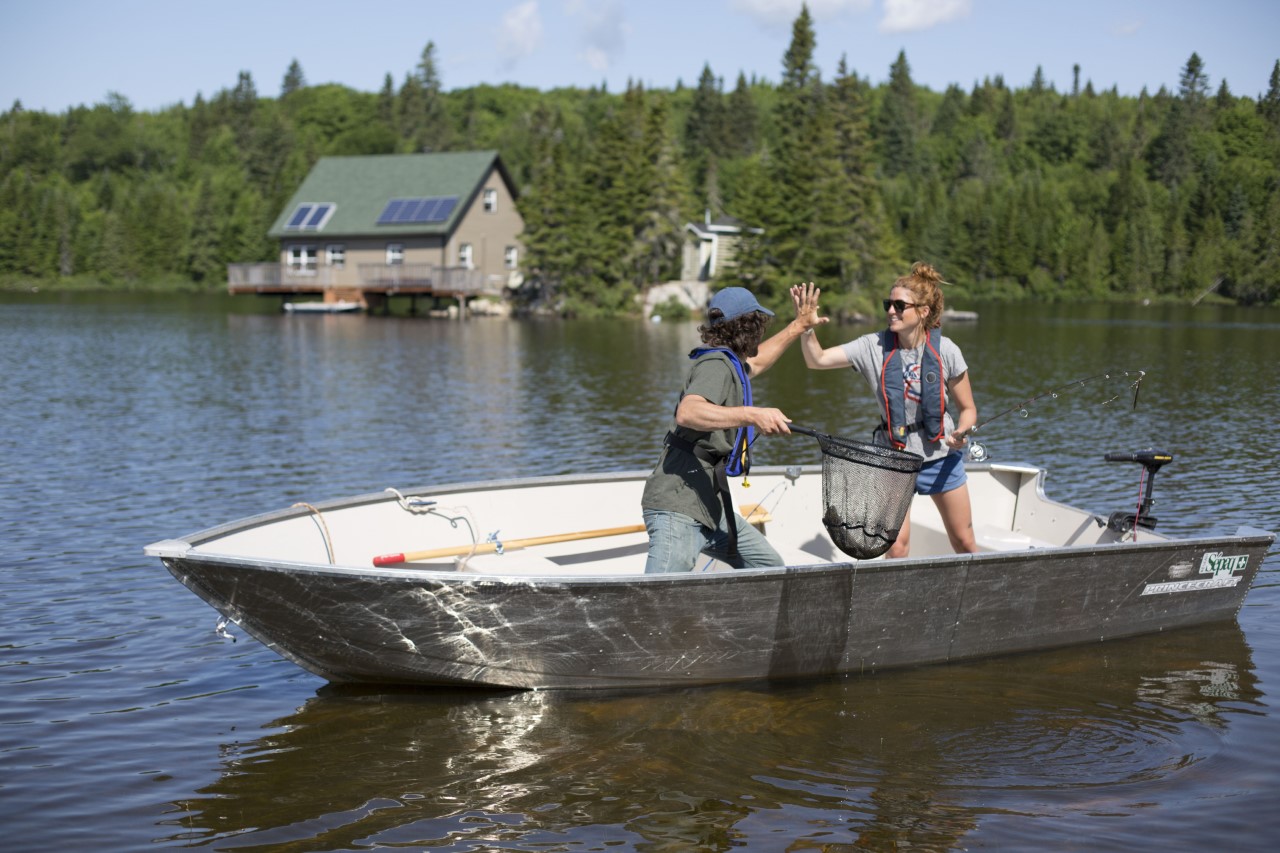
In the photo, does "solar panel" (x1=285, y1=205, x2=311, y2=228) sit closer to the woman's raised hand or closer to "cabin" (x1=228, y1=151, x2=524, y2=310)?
"cabin" (x1=228, y1=151, x2=524, y2=310)

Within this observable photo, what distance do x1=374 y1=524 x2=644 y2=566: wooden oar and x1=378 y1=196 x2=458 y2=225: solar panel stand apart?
53.1 metres

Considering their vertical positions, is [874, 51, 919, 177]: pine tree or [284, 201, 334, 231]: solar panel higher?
[874, 51, 919, 177]: pine tree

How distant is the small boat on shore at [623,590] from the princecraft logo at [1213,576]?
21mm

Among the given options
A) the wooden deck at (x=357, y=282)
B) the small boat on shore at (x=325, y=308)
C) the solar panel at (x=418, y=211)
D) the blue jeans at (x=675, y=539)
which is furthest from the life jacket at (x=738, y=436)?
the solar panel at (x=418, y=211)

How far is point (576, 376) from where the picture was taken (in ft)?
96.7

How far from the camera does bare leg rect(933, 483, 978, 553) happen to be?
27.8 feet

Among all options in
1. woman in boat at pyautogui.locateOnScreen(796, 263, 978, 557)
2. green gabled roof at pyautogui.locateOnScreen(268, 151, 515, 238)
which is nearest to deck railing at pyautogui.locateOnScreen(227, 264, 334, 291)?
green gabled roof at pyautogui.locateOnScreen(268, 151, 515, 238)

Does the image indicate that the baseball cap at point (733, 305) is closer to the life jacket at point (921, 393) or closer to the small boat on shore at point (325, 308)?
the life jacket at point (921, 393)

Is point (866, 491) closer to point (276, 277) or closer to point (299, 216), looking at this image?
point (276, 277)

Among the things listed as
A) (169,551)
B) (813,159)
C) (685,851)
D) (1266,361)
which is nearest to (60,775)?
(169,551)

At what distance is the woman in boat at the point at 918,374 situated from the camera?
26.2 feet

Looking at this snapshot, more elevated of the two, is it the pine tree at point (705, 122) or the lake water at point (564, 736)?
the pine tree at point (705, 122)

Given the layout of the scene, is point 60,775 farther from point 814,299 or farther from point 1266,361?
point 1266,361

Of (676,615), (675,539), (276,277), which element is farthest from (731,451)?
(276,277)
